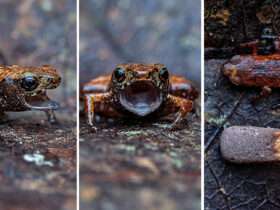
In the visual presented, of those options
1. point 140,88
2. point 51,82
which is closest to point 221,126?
point 140,88

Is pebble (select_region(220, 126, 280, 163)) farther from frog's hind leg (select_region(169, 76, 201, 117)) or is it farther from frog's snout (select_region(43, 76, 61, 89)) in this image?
frog's snout (select_region(43, 76, 61, 89))

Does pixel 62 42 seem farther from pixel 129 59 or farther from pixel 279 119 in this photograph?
pixel 279 119

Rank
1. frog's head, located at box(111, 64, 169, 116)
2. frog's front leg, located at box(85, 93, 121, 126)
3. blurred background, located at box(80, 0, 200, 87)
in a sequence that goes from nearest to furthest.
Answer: frog's head, located at box(111, 64, 169, 116), frog's front leg, located at box(85, 93, 121, 126), blurred background, located at box(80, 0, 200, 87)

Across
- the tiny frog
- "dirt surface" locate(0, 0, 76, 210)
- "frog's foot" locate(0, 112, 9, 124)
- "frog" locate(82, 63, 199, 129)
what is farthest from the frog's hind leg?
"frog's foot" locate(0, 112, 9, 124)

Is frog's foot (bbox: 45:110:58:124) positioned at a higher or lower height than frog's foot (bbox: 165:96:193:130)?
lower

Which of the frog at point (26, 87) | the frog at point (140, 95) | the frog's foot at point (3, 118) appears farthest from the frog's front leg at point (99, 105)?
the frog's foot at point (3, 118)

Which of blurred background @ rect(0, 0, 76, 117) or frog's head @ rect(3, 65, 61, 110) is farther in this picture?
blurred background @ rect(0, 0, 76, 117)

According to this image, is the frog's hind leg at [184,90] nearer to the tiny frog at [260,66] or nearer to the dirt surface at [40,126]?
the tiny frog at [260,66]
